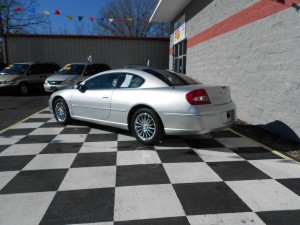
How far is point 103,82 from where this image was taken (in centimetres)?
577

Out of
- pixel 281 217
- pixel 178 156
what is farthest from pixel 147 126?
pixel 281 217

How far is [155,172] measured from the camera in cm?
373

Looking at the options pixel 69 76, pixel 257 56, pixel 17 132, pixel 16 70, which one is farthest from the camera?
pixel 16 70

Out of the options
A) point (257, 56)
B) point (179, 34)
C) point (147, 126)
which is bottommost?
point (147, 126)

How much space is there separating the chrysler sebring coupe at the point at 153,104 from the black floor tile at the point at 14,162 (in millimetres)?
1733

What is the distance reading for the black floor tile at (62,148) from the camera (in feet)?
15.3

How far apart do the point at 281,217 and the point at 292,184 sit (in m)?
0.89

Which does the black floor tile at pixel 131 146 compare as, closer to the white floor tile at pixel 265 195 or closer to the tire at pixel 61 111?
the white floor tile at pixel 265 195

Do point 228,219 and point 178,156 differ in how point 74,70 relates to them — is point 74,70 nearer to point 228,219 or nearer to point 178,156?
point 178,156

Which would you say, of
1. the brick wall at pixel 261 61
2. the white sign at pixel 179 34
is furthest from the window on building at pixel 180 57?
the brick wall at pixel 261 61

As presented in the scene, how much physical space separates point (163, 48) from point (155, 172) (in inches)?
677

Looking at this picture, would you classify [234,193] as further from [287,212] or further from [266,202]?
[287,212]

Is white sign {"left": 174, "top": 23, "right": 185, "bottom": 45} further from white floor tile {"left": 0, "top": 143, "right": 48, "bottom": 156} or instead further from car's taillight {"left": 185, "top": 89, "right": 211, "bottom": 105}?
white floor tile {"left": 0, "top": 143, "right": 48, "bottom": 156}

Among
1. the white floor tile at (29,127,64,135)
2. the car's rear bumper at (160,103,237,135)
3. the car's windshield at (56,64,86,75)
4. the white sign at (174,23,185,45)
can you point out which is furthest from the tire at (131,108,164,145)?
the white sign at (174,23,185,45)
